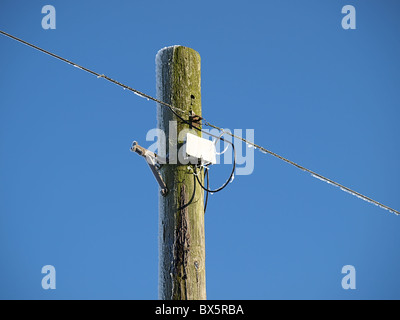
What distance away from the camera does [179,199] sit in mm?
4320

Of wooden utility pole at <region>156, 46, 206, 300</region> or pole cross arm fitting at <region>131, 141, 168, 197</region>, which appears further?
pole cross arm fitting at <region>131, 141, 168, 197</region>

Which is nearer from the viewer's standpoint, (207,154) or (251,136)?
(207,154)

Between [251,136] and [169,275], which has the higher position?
[251,136]

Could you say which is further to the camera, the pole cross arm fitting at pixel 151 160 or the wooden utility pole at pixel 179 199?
the pole cross arm fitting at pixel 151 160

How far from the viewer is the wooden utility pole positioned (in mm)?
4160

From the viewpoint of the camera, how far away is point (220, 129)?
4.91 m

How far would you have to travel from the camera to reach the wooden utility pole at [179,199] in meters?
4.16

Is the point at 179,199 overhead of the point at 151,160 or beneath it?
beneath

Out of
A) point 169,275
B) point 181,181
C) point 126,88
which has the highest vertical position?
point 126,88

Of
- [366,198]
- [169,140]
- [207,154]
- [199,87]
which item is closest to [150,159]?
[169,140]
